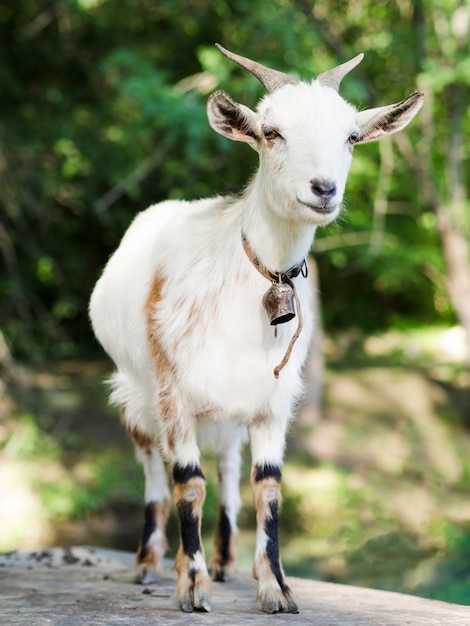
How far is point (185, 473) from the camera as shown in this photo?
4289 mm

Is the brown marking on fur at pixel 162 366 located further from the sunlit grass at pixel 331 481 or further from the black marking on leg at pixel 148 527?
the sunlit grass at pixel 331 481

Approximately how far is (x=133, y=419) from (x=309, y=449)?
7204mm

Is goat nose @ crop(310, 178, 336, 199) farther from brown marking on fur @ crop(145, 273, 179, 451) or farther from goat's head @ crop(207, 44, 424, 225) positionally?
brown marking on fur @ crop(145, 273, 179, 451)

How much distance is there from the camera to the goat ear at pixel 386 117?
13.7ft

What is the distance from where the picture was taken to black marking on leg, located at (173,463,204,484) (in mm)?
4285

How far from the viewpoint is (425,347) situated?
1792cm

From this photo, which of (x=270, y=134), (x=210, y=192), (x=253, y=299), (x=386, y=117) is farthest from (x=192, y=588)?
(x=210, y=192)

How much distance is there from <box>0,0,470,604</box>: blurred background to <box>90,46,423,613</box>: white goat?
3.91m

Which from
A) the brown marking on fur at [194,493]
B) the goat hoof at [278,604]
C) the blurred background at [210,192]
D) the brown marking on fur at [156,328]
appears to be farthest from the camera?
the blurred background at [210,192]

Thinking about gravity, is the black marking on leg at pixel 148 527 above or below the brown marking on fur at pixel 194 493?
above

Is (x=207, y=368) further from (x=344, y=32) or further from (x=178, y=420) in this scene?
(x=344, y=32)

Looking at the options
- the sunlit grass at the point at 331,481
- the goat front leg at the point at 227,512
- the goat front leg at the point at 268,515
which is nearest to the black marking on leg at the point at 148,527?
the goat front leg at the point at 227,512

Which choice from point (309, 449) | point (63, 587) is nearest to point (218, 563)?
point (63, 587)

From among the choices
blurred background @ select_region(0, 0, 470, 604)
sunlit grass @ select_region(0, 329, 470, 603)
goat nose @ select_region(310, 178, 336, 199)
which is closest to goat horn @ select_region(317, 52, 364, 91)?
goat nose @ select_region(310, 178, 336, 199)
